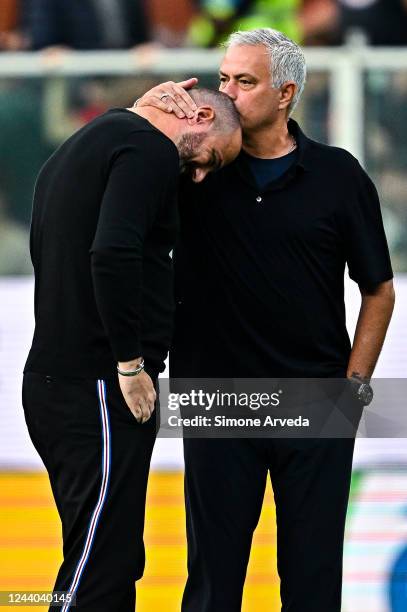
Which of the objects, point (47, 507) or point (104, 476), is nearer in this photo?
point (104, 476)

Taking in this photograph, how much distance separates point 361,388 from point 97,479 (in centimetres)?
85

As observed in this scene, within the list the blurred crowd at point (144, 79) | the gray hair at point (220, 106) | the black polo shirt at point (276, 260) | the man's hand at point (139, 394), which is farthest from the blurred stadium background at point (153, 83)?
the gray hair at point (220, 106)

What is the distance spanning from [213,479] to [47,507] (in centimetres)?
290

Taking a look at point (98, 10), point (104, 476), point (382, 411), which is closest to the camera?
point (104, 476)

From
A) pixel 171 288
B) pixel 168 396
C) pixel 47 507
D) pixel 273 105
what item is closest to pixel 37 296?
pixel 171 288

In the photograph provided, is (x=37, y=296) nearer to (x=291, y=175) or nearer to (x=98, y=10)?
(x=291, y=175)

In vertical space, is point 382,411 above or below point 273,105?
below

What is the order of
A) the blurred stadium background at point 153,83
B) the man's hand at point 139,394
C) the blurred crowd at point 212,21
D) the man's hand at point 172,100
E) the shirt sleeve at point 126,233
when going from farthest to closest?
the blurred crowd at point 212,21
the blurred stadium background at point 153,83
the man's hand at point 172,100
the man's hand at point 139,394
the shirt sleeve at point 126,233

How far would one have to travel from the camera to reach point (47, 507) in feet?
21.2

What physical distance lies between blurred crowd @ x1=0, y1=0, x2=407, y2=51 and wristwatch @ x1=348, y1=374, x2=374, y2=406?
3.97m

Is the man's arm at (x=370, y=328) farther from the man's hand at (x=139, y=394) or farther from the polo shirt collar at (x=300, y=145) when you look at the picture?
the man's hand at (x=139, y=394)

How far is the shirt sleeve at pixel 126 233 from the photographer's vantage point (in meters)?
3.13

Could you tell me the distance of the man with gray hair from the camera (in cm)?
364

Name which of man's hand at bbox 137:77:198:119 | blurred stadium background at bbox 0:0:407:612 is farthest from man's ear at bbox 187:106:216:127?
blurred stadium background at bbox 0:0:407:612
